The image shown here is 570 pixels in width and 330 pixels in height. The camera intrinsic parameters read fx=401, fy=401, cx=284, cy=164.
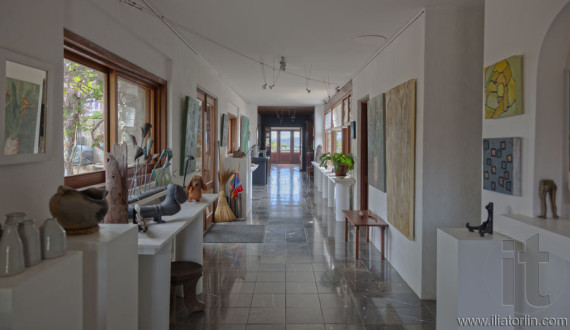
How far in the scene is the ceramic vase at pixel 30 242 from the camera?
62.2 inches

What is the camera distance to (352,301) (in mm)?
3752

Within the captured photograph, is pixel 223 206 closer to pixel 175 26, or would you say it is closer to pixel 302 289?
pixel 302 289

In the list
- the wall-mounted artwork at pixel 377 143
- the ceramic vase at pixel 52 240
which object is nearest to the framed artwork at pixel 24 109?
the ceramic vase at pixel 52 240

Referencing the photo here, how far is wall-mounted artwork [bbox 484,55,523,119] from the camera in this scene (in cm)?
245

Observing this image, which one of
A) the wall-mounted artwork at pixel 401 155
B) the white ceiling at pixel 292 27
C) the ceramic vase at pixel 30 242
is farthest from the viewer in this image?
the wall-mounted artwork at pixel 401 155

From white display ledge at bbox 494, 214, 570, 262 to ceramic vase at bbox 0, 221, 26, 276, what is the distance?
2.36m

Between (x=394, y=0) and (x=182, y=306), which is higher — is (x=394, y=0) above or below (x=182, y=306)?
above

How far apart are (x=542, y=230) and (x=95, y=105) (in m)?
3.20

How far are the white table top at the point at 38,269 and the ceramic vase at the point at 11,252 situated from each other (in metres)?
0.02

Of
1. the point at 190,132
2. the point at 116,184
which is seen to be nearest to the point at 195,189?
the point at 116,184

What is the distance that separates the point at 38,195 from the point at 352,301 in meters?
2.76

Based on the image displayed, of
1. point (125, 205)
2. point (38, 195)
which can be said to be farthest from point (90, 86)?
point (38, 195)

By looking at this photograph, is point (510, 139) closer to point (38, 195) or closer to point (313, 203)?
point (38, 195)

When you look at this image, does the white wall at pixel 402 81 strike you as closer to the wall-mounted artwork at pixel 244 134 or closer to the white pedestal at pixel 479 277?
the white pedestal at pixel 479 277
